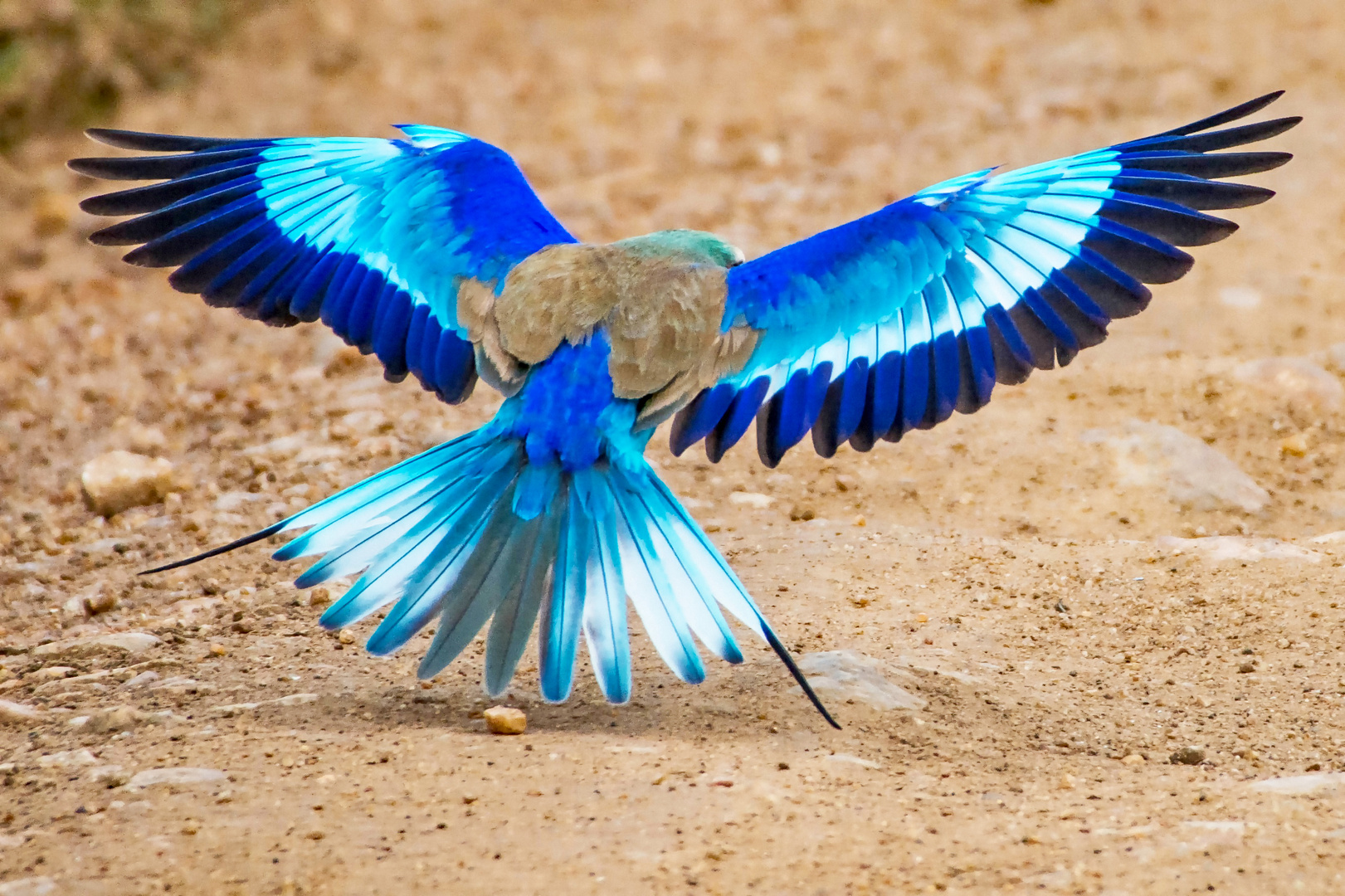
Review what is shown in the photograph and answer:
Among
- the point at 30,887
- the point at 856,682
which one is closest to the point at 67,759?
the point at 30,887

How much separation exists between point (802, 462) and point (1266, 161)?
1964 millimetres

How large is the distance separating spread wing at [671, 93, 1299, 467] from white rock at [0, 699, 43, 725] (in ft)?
5.38

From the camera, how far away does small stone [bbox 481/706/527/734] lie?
304 centimetres

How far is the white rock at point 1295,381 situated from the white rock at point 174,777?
379 centimetres

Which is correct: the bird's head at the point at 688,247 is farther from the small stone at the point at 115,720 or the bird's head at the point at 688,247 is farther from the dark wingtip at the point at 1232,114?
the small stone at the point at 115,720

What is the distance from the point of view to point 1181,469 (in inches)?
177

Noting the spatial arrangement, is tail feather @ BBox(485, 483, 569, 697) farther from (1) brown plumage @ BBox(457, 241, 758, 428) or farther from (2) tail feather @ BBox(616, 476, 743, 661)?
(1) brown plumage @ BBox(457, 241, 758, 428)

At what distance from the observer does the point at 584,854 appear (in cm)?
249

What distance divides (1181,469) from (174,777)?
3.20m

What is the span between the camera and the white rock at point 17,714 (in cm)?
315

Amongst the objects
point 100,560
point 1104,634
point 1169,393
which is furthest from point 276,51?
point 1104,634

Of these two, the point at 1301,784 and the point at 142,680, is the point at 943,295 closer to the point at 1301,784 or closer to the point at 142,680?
the point at 1301,784

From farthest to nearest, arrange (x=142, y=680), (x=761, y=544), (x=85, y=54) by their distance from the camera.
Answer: (x=85, y=54) < (x=761, y=544) < (x=142, y=680)

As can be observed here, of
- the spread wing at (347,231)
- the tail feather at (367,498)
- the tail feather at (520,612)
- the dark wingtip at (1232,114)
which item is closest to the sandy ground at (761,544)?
the tail feather at (520,612)
